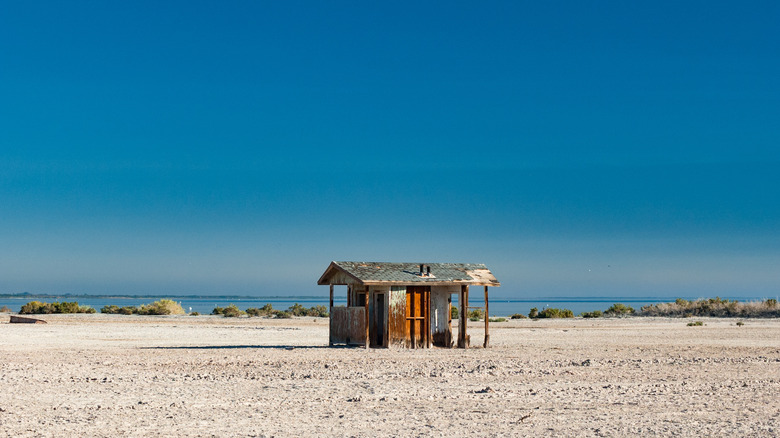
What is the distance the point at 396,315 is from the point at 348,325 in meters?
1.75

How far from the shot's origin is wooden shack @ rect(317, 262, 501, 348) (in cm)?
2427

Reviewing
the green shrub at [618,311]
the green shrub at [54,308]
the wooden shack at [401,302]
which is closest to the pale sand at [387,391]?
the wooden shack at [401,302]

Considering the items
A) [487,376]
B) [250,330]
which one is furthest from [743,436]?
[250,330]

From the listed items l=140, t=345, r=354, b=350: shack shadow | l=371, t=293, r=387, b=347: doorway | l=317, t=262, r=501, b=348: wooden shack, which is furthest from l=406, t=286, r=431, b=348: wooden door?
l=140, t=345, r=354, b=350: shack shadow

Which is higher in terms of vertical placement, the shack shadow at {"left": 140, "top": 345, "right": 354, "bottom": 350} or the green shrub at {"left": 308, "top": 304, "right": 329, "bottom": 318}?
the green shrub at {"left": 308, "top": 304, "right": 329, "bottom": 318}

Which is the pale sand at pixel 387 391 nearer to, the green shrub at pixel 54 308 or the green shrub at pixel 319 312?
the green shrub at pixel 319 312

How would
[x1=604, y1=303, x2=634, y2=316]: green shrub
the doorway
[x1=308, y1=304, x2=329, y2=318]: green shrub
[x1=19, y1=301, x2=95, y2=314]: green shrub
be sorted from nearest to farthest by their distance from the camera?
1. the doorway
2. [x1=19, y1=301, x2=95, y2=314]: green shrub
3. [x1=308, y1=304, x2=329, y2=318]: green shrub
4. [x1=604, y1=303, x2=634, y2=316]: green shrub

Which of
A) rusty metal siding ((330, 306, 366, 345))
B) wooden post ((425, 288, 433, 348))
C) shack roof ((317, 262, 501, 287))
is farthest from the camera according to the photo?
wooden post ((425, 288, 433, 348))

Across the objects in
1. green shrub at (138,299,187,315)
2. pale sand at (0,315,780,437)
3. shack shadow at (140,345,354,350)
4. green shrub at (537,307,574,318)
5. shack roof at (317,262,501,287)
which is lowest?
pale sand at (0,315,780,437)

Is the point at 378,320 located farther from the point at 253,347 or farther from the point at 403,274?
the point at 253,347

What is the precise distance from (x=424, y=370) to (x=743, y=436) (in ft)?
27.5

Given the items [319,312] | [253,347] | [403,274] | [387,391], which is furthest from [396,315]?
[319,312]

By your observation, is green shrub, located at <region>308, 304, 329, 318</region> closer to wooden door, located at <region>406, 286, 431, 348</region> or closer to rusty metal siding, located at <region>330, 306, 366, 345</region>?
rusty metal siding, located at <region>330, 306, 366, 345</region>

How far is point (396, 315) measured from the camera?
2442cm
